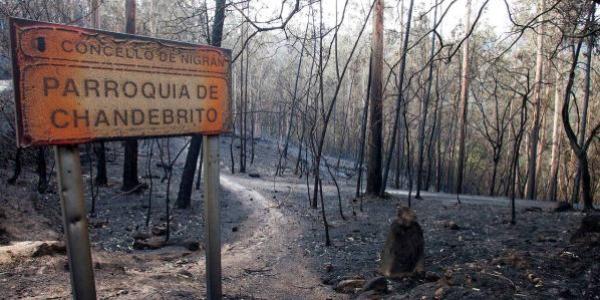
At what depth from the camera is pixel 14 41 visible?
2033 millimetres

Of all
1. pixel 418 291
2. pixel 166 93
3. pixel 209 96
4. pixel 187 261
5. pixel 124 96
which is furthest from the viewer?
pixel 187 261

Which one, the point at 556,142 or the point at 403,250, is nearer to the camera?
the point at 403,250

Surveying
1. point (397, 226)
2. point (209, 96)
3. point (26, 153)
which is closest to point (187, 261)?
point (397, 226)

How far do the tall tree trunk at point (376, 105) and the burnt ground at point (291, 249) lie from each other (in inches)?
30.2

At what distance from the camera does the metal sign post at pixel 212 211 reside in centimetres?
304

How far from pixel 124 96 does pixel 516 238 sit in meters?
6.89

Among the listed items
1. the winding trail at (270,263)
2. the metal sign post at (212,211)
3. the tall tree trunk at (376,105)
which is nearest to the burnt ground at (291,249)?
the winding trail at (270,263)

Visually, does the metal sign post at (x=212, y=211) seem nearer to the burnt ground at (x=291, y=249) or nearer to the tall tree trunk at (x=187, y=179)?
the burnt ground at (x=291, y=249)

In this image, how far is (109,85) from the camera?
2.39 m

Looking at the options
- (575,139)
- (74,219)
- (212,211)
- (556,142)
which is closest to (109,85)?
(74,219)

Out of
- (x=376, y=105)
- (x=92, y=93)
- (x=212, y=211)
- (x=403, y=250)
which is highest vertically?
(x=376, y=105)

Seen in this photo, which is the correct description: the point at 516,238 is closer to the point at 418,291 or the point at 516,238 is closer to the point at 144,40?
the point at 418,291

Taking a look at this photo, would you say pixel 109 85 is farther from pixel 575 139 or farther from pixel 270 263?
pixel 575 139

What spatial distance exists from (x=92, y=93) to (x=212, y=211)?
1185 millimetres
